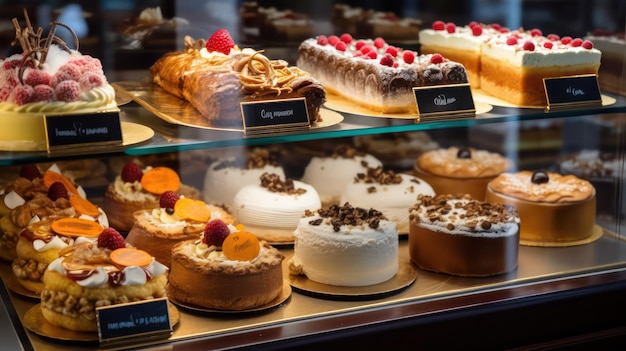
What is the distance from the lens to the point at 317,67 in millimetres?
3047

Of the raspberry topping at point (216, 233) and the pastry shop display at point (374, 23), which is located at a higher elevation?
the pastry shop display at point (374, 23)

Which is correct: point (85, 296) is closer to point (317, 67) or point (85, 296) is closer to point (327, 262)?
point (327, 262)

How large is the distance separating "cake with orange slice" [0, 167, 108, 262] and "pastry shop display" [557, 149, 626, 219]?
185 cm

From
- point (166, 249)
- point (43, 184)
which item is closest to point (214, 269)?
point (166, 249)

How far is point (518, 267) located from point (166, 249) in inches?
44.4

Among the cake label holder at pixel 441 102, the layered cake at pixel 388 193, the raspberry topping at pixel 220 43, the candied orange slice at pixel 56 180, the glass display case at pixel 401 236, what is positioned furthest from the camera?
the layered cake at pixel 388 193

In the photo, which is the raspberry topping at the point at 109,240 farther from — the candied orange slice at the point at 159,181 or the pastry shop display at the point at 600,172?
the pastry shop display at the point at 600,172

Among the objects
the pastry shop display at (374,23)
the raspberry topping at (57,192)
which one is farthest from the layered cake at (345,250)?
the pastry shop display at (374,23)

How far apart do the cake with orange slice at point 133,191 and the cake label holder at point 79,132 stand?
79 centimetres

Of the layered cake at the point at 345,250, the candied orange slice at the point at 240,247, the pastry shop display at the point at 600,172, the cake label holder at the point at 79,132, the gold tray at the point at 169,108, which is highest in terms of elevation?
the cake label holder at the point at 79,132

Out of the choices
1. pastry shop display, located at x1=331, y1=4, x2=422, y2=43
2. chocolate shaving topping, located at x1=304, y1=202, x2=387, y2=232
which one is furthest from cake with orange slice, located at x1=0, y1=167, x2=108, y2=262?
pastry shop display, located at x1=331, y1=4, x2=422, y2=43

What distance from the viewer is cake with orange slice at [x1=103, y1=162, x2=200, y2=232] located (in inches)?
117

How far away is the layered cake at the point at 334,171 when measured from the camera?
3416mm

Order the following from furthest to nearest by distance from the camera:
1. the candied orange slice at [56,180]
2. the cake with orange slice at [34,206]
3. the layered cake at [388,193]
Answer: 1. the layered cake at [388,193]
2. the candied orange slice at [56,180]
3. the cake with orange slice at [34,206]
